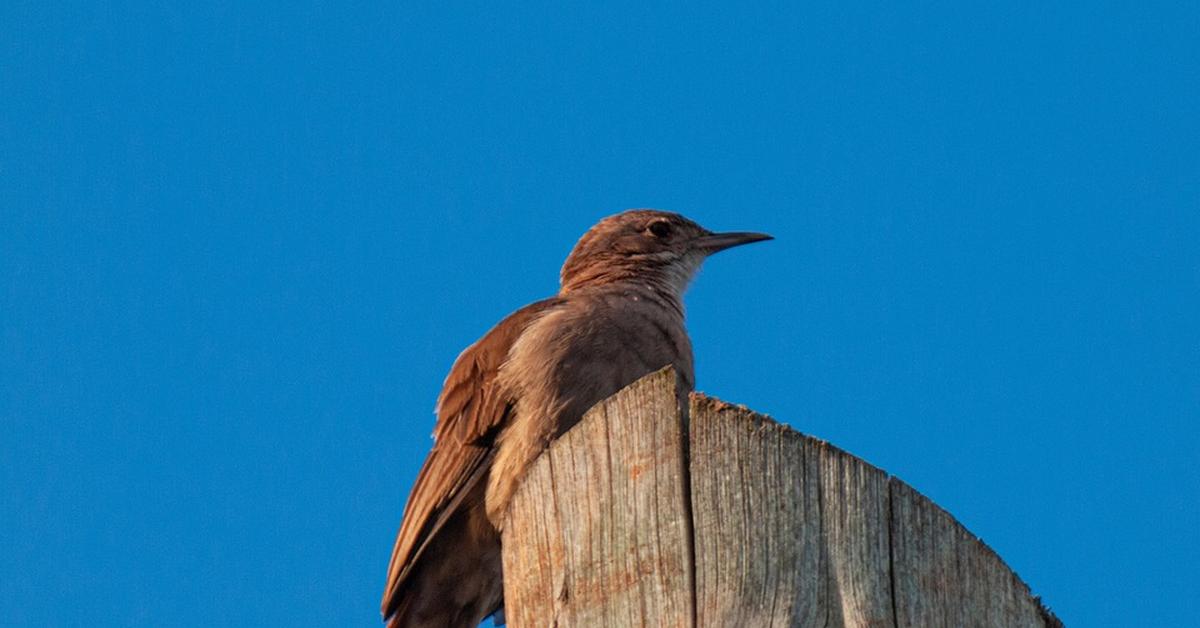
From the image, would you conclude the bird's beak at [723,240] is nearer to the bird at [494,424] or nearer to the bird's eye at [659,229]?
the bird's eye at [659,229]

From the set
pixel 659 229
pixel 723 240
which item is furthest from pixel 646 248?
pixel 723 240

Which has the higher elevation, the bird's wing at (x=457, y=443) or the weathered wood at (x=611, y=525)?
the bird's wing at (x=457, y=443)

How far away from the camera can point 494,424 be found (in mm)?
6160

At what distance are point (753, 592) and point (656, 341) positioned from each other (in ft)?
11.2

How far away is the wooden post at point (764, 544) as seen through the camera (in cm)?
324

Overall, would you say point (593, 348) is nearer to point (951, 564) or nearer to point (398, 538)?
point (398, 538)

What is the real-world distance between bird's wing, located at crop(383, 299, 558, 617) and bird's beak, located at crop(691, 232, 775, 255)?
1646 mm

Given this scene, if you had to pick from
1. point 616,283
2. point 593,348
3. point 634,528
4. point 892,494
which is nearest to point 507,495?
point 593,348

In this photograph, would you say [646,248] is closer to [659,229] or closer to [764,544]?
[659,229]

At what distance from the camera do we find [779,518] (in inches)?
130

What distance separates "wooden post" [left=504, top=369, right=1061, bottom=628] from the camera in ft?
10.6

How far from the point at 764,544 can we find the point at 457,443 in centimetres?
307

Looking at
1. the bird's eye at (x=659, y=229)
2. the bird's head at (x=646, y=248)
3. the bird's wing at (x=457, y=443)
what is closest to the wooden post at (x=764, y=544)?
the bird's wing at (x=457, y=443)

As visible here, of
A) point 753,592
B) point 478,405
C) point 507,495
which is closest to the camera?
point 753,592
